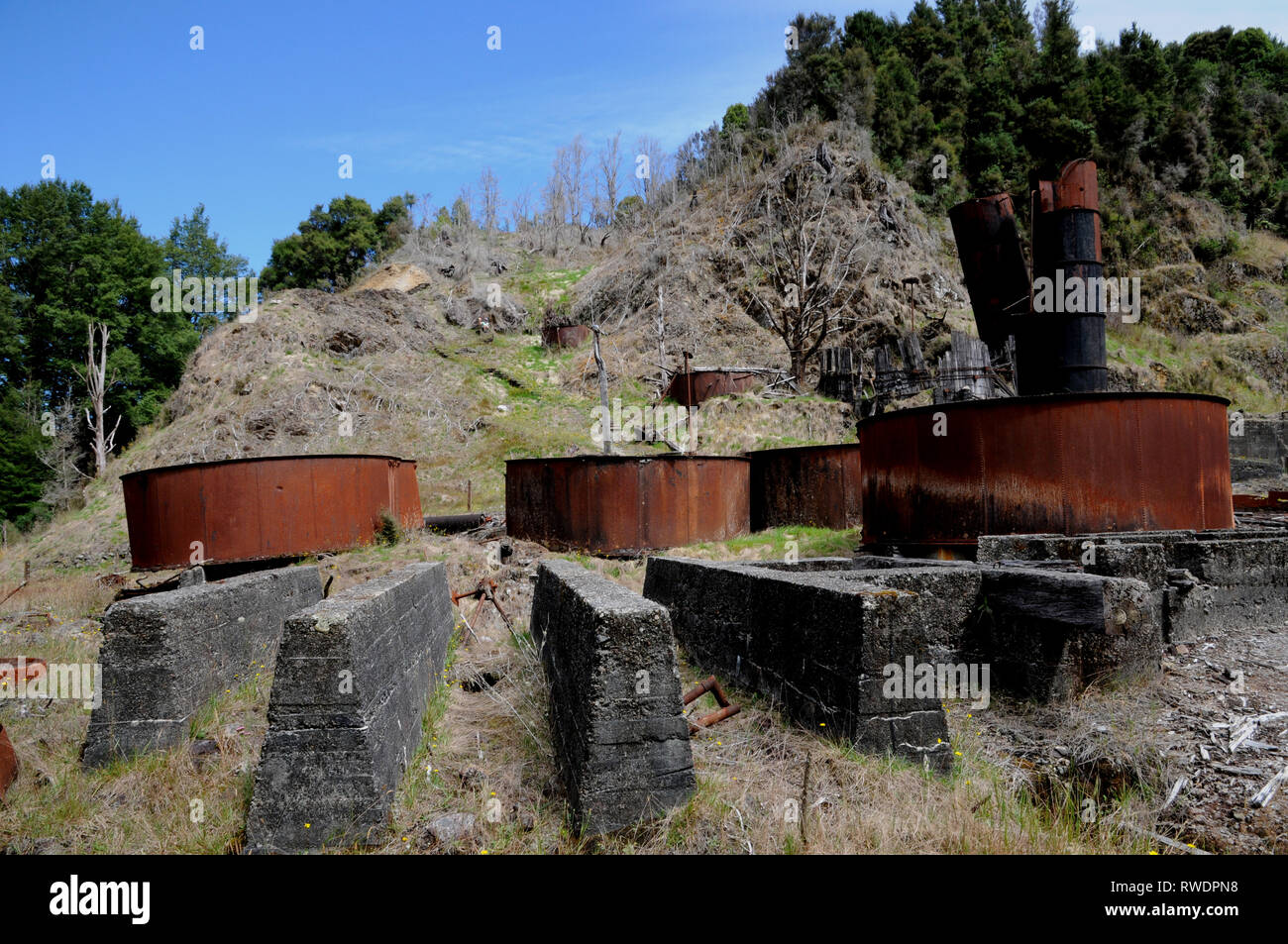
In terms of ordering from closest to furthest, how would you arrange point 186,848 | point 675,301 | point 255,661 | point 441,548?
point 186,848
point 255,661
point 441,548
point 675,301

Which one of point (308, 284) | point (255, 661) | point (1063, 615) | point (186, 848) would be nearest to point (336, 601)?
point (186, 848)

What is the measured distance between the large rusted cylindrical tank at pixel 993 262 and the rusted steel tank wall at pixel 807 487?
158 inches

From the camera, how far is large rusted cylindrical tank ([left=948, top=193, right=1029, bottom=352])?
10453 mm

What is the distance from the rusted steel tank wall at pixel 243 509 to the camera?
11516 millimetres

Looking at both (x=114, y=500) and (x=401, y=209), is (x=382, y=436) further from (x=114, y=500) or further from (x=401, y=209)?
(x=401, y=209)

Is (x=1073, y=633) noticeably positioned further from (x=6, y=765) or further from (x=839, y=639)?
(x=6, y=765)

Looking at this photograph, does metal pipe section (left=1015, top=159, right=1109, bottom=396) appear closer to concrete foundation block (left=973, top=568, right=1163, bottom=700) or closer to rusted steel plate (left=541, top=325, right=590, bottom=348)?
concrete foundation block (left=973, top=568, right=1163, bottom=700)

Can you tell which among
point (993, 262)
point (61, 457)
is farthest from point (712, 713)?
point (61, 457)

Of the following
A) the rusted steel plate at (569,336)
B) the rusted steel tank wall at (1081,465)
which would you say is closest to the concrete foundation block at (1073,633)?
the rusted steel tank wall at (1081,465)

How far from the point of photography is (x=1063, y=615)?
203 inches

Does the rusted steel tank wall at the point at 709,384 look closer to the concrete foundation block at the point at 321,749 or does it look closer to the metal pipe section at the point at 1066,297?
the metal pipe section at the point at 1066,297

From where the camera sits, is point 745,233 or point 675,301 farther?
point 745,233

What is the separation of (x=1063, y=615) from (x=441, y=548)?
9490 millimetres

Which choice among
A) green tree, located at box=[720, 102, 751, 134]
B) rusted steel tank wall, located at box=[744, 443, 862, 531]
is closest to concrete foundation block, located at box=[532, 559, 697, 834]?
rusted steel tank wall, located at box=[744, 443, 862, 531]
